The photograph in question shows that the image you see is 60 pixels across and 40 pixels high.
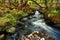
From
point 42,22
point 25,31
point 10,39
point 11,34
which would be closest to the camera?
point 10,39

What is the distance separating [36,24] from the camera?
26.8 metres

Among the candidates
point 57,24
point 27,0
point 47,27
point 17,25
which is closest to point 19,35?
point 17,25

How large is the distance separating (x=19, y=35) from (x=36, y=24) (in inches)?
249

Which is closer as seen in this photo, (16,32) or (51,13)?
(16,32)

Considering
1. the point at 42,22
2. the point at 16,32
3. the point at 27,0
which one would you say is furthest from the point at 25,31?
the point at 27,0

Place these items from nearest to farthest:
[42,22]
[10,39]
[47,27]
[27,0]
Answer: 1. [10,39]
2. [47,27]
3. [42,22]
4. [27,0]

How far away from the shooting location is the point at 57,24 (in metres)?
25.2

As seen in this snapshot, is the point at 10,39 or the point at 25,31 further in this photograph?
the point at 25,31

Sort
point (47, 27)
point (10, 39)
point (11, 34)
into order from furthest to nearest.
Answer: point (47, 27), point (11, 34), point (10, 39)

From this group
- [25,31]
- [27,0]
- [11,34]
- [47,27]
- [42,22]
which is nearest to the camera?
[11,34]

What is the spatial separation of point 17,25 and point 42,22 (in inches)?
217

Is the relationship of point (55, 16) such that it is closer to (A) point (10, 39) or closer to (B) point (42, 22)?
(B) point (42, 22)

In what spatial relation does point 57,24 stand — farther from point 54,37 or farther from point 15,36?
point 15,36

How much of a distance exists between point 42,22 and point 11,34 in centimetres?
855
